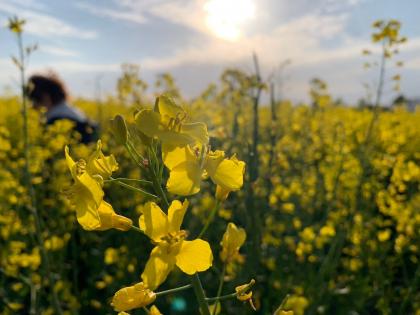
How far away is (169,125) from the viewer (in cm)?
101

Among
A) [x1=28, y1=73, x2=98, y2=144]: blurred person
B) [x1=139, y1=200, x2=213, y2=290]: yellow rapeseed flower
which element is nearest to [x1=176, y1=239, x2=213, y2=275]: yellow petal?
[x1=139, y1=200, x2=213, y2=290]: yellow rapeseed flower

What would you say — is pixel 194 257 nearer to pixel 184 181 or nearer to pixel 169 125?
pixel 184 181

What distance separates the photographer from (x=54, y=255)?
3.67 metres

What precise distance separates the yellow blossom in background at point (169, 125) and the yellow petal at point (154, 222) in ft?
0.45

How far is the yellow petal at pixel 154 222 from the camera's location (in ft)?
3.23

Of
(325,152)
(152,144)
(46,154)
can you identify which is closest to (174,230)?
(152,144)

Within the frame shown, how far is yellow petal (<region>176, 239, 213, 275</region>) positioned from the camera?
0.99 metres

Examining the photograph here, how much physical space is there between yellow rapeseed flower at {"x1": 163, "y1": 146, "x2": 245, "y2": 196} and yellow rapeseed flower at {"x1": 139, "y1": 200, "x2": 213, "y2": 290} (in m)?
0.05

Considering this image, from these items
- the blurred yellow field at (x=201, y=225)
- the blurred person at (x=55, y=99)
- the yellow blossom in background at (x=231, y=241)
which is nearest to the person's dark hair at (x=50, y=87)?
the blurred person at (x=55, y=99)

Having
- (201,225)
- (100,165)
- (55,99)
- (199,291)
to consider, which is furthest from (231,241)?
(55,99)

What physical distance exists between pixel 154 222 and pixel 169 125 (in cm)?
20

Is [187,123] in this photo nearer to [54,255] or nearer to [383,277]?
[383,277]

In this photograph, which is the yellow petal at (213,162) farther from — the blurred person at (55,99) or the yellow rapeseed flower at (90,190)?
the blurred person at (55,99)

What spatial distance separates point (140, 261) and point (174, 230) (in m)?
2.52
